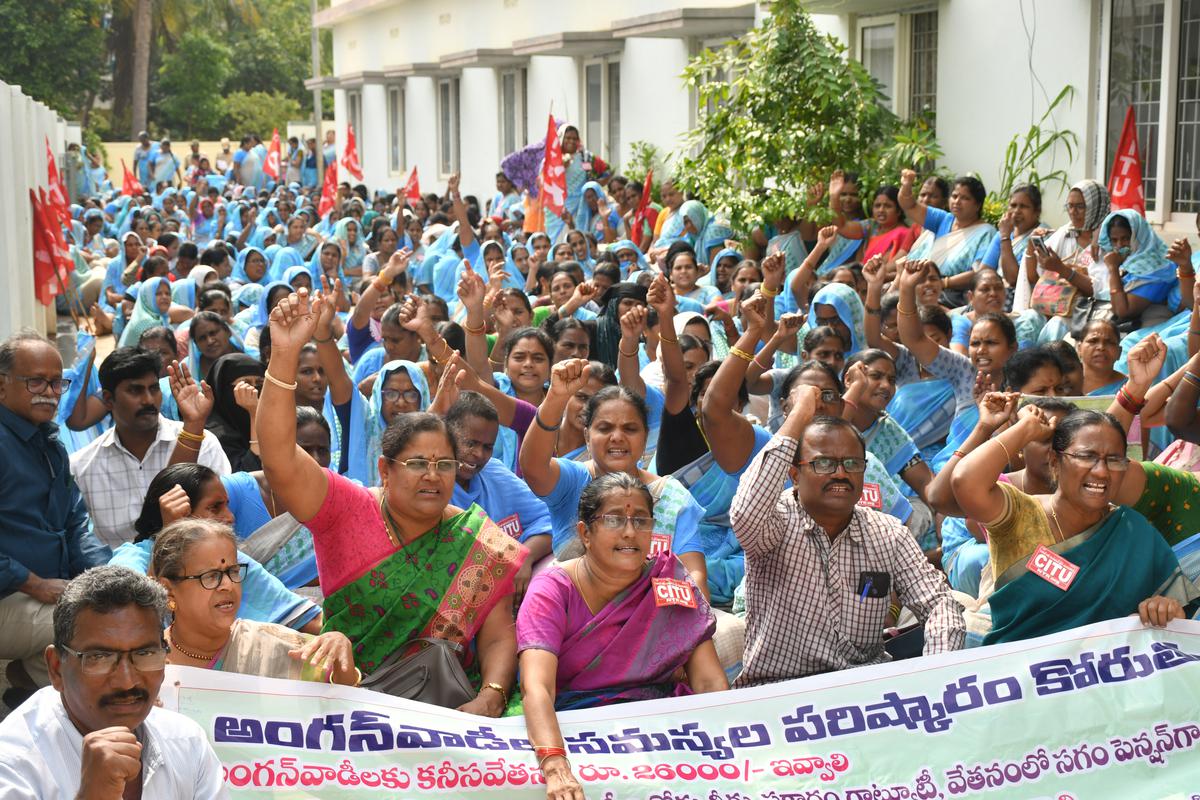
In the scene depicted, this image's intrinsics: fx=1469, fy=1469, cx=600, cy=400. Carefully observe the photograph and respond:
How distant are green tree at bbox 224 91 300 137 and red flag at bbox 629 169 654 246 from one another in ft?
105

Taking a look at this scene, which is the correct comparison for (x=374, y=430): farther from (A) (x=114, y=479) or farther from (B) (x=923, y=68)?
(B) (x=923, y=68)

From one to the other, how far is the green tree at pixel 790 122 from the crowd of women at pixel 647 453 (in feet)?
3.61

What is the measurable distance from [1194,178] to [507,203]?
35.8 ft

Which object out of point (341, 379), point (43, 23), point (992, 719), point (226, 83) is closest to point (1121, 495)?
point (992, 719)

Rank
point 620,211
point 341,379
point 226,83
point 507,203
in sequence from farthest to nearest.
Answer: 1. point 226,83
2. point 507,203
3. point 620,211
4. point 341,379

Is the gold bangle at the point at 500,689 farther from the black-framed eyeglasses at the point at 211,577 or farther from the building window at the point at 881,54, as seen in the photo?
the building window at the point at 881,54

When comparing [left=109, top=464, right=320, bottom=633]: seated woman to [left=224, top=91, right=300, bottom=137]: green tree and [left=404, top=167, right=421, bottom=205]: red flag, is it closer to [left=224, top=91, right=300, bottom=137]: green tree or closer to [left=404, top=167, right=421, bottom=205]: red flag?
[left=404, top=167, right=421, bottom=205]: red flag

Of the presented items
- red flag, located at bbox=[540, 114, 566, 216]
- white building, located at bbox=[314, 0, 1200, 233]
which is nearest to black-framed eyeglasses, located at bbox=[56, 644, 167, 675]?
white building, located at bbox=[314, 0, 1200, 233]

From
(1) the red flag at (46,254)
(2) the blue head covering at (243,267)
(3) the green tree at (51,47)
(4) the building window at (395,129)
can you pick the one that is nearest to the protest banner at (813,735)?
(2) the blue head covering at (243,267)

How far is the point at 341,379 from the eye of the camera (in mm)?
6781

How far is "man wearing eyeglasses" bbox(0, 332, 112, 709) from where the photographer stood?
529 cm

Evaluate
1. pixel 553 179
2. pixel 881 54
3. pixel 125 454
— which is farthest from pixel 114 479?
pixel 553 179

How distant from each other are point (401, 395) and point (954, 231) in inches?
198

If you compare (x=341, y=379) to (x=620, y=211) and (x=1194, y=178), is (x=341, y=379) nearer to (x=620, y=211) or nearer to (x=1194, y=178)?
(x=1194, y=178)
